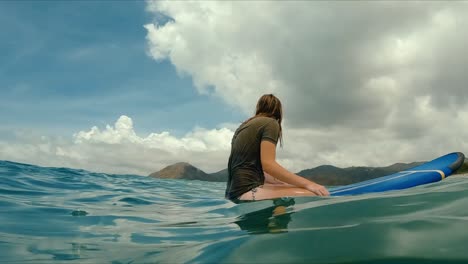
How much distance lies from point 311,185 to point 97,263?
3.37 metres

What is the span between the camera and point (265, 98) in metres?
6.15

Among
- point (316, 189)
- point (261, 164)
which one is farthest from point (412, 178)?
point (261, 164)

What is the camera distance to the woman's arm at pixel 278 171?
552cm

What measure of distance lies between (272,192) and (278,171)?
409 mm

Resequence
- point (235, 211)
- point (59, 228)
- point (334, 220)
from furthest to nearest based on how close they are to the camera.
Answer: point (235, 211), point (59, 228), point (334, 220)

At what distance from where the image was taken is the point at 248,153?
235 inches

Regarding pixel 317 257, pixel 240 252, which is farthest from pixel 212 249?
pixel 317 257

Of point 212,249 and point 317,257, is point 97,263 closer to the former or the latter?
point 212,249

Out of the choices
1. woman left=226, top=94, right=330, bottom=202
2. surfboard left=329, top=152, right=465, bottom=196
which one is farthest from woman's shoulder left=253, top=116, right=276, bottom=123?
surfboard left=329, top=152, right=465, bottom=196

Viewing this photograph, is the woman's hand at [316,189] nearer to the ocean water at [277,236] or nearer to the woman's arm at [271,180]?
the ocean water at [277,236]

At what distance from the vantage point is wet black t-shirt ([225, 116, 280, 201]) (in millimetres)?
5805

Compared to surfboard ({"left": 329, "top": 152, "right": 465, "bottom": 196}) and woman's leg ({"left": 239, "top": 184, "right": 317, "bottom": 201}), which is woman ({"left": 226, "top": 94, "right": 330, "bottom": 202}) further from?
surfboard ({"left": 329, "top": 152, "right": 465, "bottom": 196})

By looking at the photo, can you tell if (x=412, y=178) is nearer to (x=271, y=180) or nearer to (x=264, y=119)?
(x=271, y=180)

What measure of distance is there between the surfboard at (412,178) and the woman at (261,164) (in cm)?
80
